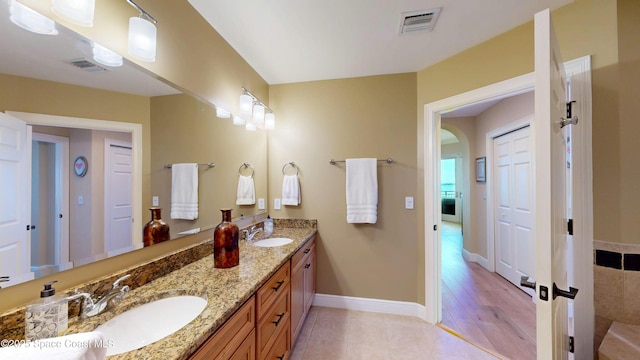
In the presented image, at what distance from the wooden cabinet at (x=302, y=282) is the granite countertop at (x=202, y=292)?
0.71 ft

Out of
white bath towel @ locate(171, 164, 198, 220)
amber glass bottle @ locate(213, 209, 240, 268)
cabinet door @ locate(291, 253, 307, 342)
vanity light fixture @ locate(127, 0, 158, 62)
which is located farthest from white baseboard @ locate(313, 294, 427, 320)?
vanity light fixture @ locate(127, 0, 158, 62)

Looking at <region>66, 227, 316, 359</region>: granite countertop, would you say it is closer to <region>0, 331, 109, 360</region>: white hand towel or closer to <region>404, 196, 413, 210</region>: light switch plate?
<region>0, 331, 109, 360</region>: white hand towel

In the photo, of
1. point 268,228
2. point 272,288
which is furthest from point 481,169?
point 272,288

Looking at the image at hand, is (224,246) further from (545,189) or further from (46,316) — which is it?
(545,189)

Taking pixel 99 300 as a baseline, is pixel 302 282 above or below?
below

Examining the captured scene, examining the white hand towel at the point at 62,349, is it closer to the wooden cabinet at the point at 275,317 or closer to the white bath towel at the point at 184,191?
the wooden cabinet at the point at 275,317

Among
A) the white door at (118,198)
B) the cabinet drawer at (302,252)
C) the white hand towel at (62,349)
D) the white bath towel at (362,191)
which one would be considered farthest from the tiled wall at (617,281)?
the white door at (118,198)

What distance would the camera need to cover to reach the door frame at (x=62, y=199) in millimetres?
865

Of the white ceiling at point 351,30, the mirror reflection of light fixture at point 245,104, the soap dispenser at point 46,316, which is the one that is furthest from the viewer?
the mirror reflection of light fixture at point 245,104

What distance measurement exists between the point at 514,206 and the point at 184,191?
12.1ft

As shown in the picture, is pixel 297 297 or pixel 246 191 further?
pixel 246 191

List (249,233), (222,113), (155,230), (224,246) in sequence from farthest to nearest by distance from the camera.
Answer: (249,233) → (222,113) → (224,246) → (155,230)

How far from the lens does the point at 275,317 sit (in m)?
1.42

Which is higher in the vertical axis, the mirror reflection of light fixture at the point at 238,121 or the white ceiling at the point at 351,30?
the white ceiling at the point at 351,30
